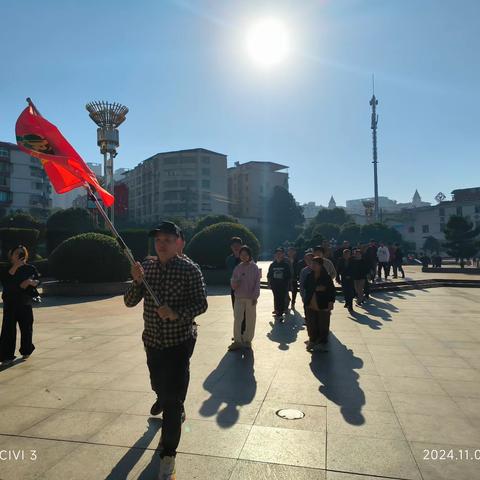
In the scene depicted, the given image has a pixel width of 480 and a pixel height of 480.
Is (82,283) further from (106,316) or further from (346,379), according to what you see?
(346,379)

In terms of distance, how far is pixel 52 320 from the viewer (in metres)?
9.71

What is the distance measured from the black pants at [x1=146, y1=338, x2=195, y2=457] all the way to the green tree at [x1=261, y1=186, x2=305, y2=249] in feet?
233

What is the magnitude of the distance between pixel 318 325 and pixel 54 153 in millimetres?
4728

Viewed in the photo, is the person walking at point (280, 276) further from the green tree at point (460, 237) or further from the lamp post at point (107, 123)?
the green tree at point (460, 237)

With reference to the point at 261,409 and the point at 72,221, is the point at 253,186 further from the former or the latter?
the point at 261,409

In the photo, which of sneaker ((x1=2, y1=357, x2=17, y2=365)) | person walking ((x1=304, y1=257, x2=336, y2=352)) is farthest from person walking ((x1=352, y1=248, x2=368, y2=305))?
sneaker ((x1=2, y1=357, x2=17, y2=365))

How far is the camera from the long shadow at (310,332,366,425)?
415 cm

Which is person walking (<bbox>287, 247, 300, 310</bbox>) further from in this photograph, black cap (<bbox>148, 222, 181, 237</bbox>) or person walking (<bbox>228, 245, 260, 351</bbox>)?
black cap (<bbox>148, 222, 181, 237</bbox>)

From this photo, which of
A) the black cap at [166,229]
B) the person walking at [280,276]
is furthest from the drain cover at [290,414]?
the person walking at [280,276]

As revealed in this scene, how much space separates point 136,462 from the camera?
312 centimetres

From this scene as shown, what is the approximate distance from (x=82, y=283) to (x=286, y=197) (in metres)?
64.1

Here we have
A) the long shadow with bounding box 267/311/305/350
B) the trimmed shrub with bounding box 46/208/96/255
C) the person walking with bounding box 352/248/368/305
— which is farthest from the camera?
the trimmed shrub with bounding box 46/208/96/255

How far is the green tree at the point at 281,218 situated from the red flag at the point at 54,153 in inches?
2761

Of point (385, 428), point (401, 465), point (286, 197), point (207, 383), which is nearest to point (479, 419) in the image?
point (385, 428)
